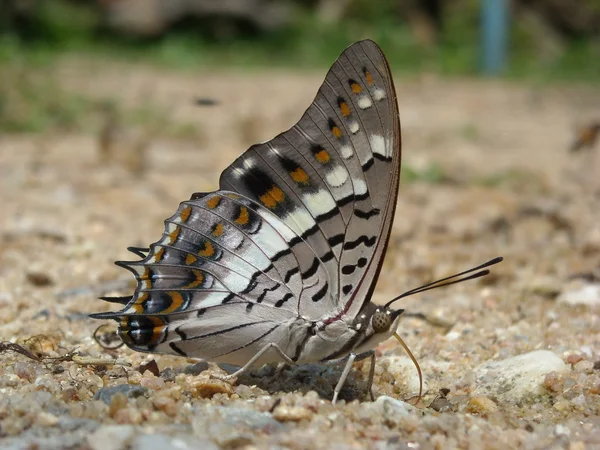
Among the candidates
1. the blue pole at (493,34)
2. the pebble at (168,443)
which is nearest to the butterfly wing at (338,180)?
the pebble at (168,443)

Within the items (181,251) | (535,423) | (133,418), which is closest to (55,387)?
(133,418)

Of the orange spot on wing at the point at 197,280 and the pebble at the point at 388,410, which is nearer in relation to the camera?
the pebble at the point at 388,410

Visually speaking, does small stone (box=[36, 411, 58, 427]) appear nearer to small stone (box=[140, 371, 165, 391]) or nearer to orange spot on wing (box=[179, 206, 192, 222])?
small stone (box=[140, 371, 165, 391])

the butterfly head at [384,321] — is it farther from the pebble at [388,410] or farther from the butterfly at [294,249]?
the pebble at [388,410]

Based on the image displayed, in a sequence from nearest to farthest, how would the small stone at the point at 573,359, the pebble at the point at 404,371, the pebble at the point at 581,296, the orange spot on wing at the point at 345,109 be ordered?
the orange spot on wing at the point at 345,109, the pebble at the point at 404,371, the small stone at the point at 573,359, the pebble at the point at 581,296

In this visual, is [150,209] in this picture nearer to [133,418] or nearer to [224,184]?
[224,184]

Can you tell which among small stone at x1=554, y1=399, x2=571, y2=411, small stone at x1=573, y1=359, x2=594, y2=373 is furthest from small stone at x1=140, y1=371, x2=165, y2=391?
small stone at x1=573, y1=359, x2=594, y2=373

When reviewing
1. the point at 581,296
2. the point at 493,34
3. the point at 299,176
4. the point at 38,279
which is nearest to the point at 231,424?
the point at 299,176
